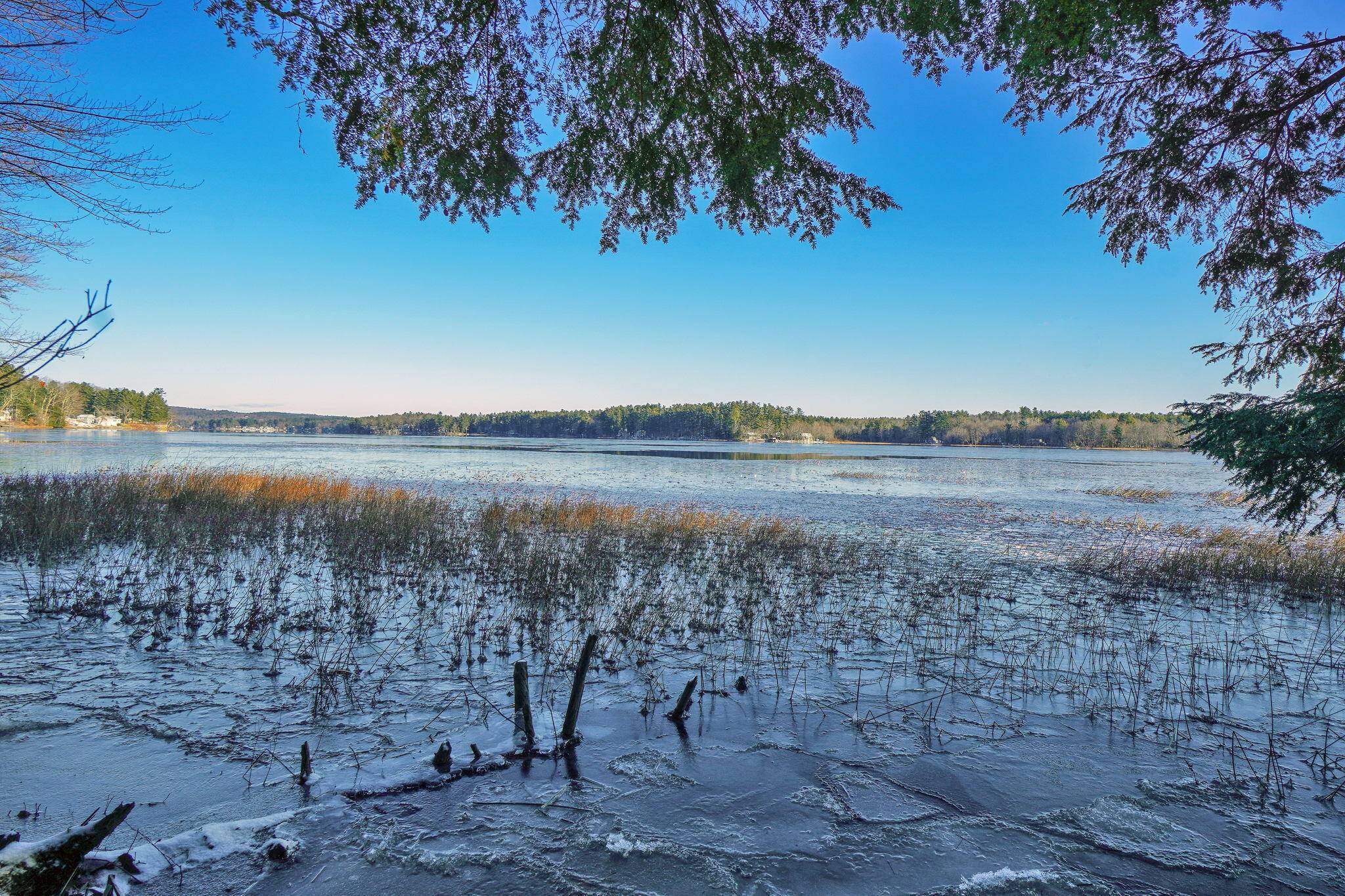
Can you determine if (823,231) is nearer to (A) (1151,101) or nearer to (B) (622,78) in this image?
(B) (622,78)

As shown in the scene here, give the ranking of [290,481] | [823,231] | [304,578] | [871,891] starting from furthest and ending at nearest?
[290,481] → [304,578] → [823,231] → [871,891]

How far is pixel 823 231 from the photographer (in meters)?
5.53

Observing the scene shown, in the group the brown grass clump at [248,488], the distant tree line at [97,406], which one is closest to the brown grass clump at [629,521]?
the brown grass clump at [248,488]

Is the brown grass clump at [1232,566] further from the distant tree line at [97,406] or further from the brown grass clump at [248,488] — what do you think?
the distant tree line at [97,406]

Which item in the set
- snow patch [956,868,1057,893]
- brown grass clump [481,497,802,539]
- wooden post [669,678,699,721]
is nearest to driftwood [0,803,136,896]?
wooden post [669,678,699,721]

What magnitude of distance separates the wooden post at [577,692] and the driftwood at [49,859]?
301 cm

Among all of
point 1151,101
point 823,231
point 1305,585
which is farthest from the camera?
point 1305,585

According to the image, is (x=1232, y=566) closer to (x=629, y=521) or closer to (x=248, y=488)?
(x=629, y=521)

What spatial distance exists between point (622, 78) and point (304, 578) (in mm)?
10792

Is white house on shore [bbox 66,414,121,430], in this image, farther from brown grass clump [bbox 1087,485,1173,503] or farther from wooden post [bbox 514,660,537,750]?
brown grass clump [bbox 1087,485,1173,503]

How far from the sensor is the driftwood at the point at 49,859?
2543mm

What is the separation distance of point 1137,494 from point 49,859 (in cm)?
4764

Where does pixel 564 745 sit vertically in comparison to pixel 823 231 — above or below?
below

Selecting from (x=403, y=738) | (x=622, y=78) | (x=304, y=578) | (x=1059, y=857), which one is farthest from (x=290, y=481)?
(x=1059, y=857)
